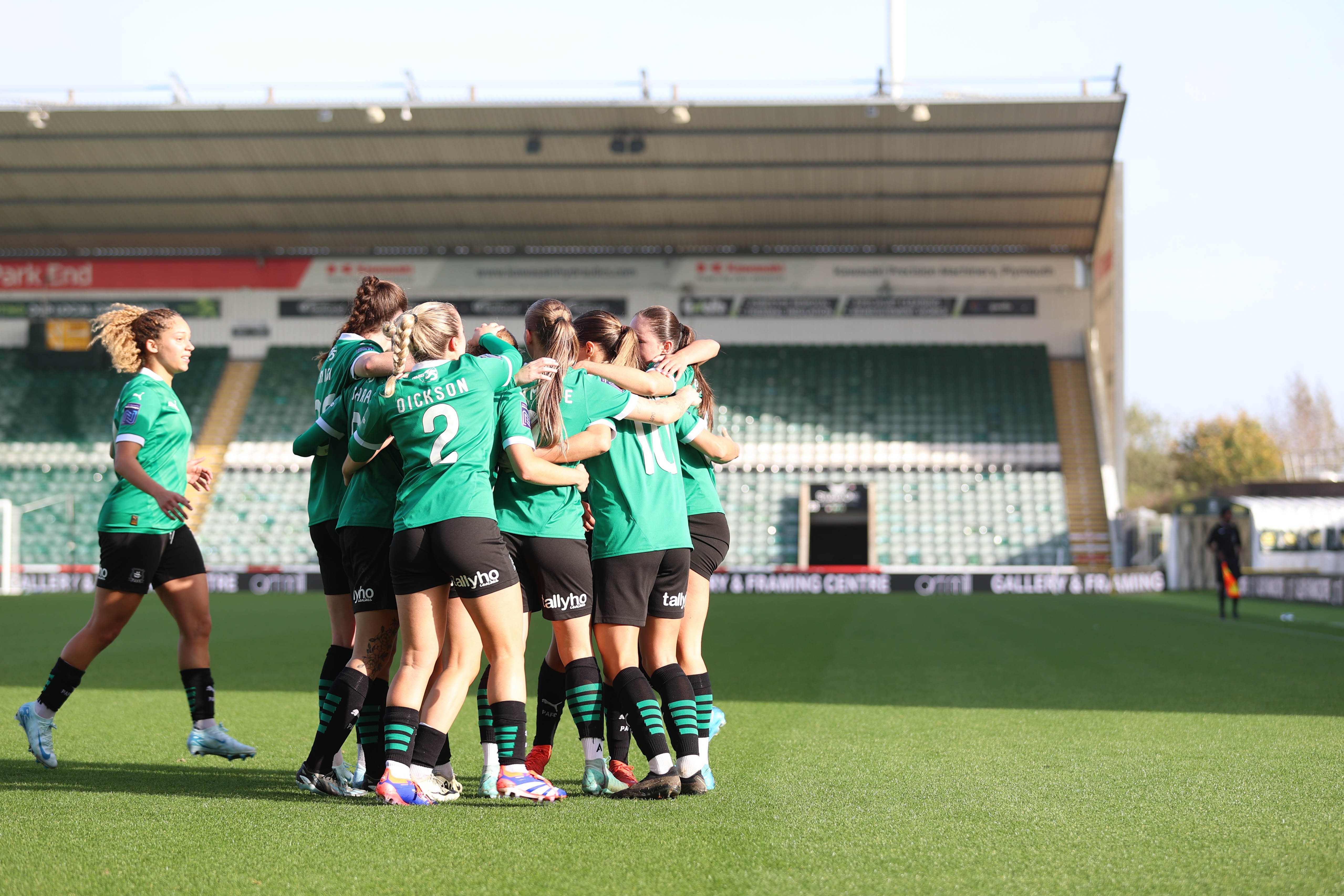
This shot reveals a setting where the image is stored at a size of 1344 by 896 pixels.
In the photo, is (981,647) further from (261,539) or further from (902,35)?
(261,539)

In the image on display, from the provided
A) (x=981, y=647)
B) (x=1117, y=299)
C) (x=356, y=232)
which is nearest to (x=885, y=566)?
(x=1117, y=299)

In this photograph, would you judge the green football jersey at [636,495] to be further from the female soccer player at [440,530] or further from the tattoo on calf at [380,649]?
the tattoo on calf at [380,649]

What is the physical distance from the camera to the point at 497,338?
4.22 meters

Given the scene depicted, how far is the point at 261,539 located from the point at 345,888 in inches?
1035

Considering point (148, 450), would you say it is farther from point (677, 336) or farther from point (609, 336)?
point (677, 336)

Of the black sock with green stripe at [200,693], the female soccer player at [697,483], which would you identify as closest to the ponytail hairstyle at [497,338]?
the female soccer player at [697,483]

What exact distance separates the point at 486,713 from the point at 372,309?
5.58ft

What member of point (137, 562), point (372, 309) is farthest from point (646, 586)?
point (137, 562)

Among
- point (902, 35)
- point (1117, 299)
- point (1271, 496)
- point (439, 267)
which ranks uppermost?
point (902, 35)

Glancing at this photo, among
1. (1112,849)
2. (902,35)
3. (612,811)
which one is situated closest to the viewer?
(1112,849)

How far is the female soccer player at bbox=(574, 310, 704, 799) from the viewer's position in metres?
4.18

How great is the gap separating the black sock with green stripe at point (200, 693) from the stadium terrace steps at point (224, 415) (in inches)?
1011

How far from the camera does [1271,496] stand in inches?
1092

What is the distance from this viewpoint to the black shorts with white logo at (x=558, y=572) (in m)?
4.14
